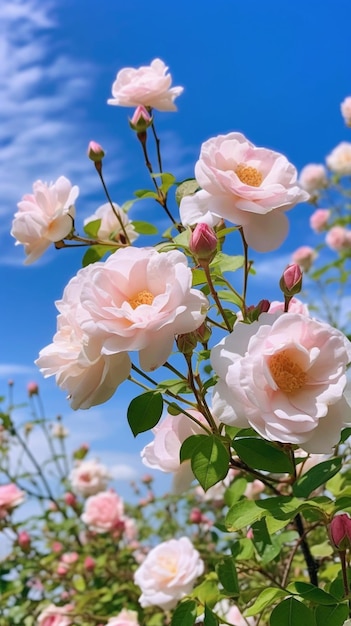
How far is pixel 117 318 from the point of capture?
29.3 inches

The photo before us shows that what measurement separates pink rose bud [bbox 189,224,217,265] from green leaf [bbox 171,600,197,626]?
435mm

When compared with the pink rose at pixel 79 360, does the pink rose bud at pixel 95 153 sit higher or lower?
higher

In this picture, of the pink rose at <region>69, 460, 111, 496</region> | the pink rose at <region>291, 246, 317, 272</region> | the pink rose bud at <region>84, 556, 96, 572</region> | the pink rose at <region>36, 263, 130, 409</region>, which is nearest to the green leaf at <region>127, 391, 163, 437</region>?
the pink rose at <region>36, 263, 130, 409</region>

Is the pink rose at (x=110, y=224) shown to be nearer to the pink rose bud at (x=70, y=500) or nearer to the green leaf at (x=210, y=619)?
the green leaf at (x=210, y=619)

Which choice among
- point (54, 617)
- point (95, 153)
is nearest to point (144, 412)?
point (95, 153)

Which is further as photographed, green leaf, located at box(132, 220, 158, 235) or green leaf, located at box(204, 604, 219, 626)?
green leaf, located at box(132, 220, 158, 235)

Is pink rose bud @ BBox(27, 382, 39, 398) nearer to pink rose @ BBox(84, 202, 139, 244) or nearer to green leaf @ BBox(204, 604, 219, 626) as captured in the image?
pink rose @ BBox(84, 202, 139, 244)

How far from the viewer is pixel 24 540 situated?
230 cm

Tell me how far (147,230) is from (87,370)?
1.39ft

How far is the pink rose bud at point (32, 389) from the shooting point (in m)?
2.72

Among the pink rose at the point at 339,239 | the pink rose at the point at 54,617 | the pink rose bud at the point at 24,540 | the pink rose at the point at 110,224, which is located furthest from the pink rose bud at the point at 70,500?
the pink rose at the point at 339,239

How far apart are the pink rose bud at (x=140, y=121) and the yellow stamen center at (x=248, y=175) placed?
34cm

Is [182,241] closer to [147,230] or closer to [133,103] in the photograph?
[147,230]

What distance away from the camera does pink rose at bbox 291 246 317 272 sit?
4199mm
